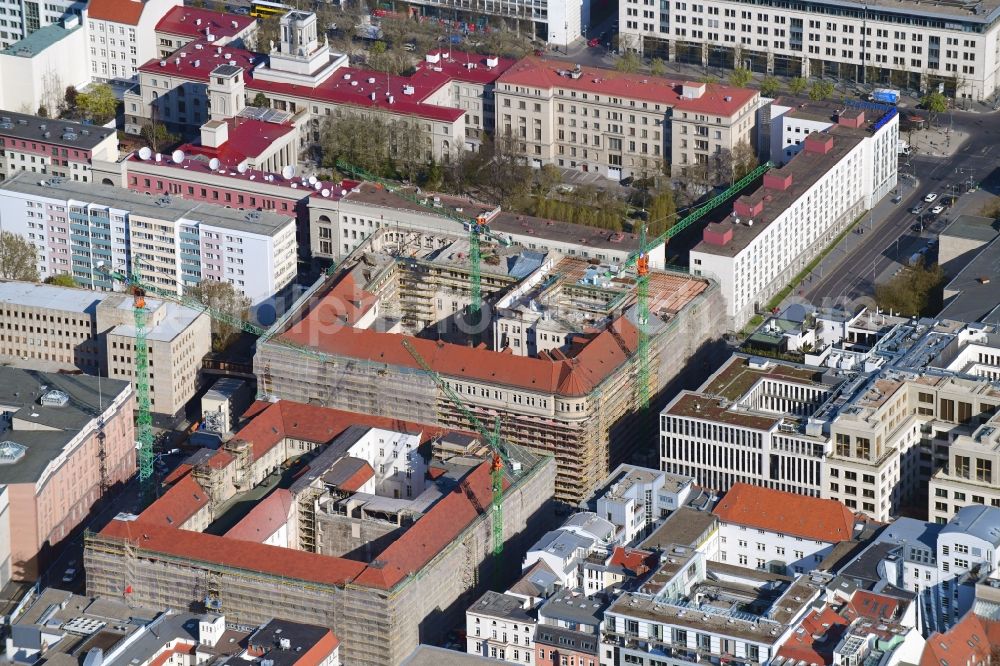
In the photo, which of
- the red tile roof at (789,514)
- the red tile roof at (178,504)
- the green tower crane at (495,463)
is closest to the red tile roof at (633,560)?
the red tile roof at (789,514)

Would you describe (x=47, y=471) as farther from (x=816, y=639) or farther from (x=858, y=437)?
(x=816, y=639)

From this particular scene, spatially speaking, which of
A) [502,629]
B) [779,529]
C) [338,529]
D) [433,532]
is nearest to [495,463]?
[433,532]

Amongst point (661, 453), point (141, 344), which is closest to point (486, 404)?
point (661, 453)

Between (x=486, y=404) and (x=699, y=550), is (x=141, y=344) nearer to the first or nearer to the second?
(x=486, y=404)

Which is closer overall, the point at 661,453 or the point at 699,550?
the point at 699,550

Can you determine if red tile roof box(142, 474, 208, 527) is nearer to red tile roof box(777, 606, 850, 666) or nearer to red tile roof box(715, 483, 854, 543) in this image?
red tile roof box(715, 483, 854, 543)
